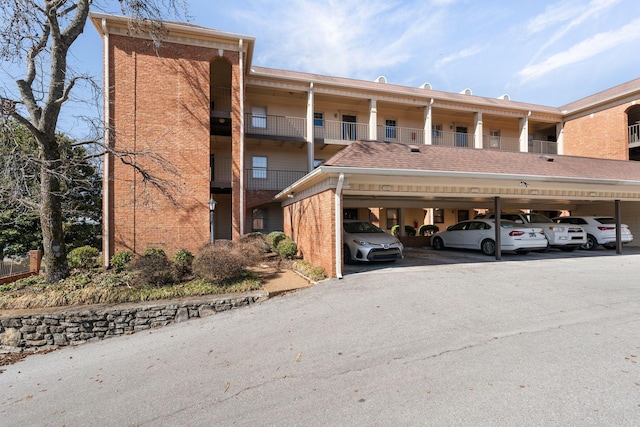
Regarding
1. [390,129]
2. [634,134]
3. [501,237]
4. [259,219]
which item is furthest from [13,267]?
[634,134]

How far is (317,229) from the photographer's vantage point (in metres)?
9.09

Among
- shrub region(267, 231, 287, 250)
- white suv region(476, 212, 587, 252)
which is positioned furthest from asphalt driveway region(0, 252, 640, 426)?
white suv region(476, 212, 587, 252)

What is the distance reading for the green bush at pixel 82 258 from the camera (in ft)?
32.5

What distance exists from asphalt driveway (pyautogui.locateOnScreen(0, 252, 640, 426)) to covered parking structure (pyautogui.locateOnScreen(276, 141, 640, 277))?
8.71 ft

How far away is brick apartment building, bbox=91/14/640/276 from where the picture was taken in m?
9.28

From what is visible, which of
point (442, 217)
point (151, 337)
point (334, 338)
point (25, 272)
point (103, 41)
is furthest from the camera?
point (442, 217)

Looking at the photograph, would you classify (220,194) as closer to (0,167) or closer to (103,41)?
(103,41)

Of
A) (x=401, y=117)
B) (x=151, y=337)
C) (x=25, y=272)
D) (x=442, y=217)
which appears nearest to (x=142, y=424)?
(x=151, y=337)

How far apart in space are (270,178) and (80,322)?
11.9m

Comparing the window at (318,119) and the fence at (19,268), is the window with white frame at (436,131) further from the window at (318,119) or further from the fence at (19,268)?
the fence at (19,268)

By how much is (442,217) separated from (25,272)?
22682mm

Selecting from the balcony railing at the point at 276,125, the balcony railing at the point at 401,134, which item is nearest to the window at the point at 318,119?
the balcony railing at the point at 276,125

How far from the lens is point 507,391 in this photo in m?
2.96

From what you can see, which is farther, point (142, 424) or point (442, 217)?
point (442, 217)
